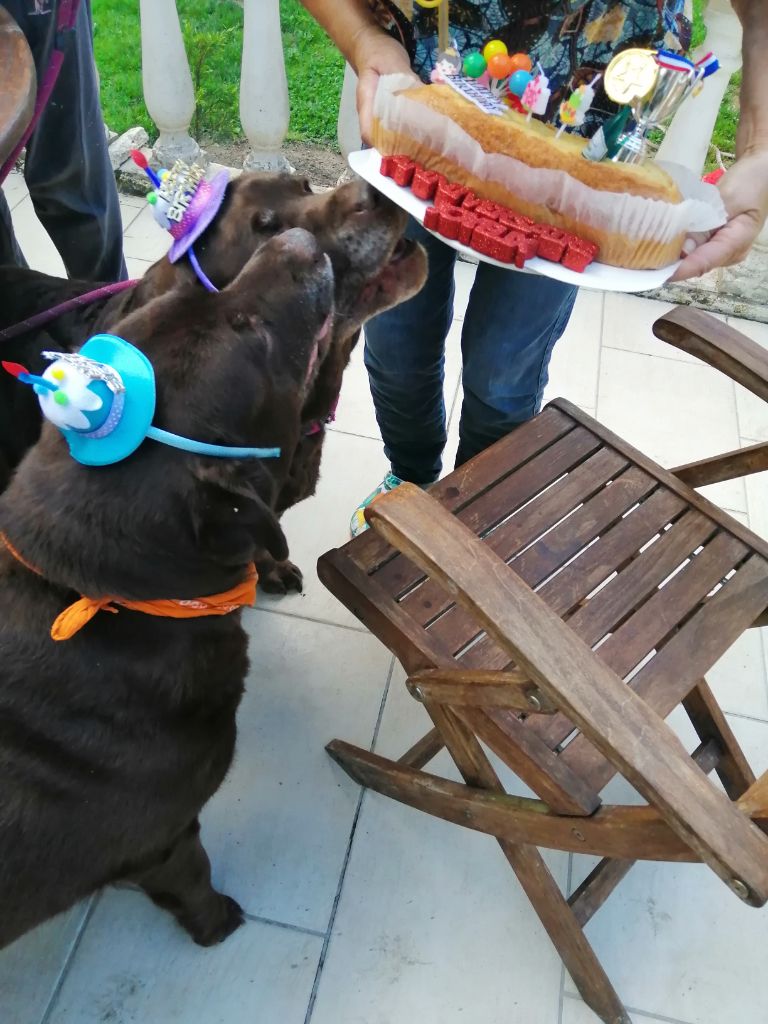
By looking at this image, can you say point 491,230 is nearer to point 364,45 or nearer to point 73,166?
point 364,45

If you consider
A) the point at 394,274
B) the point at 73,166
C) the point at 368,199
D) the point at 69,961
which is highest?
the point at 368,199

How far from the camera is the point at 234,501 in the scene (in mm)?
1044

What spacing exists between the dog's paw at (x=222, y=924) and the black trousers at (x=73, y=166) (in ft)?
5.75

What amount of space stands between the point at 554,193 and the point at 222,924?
153 centimetres

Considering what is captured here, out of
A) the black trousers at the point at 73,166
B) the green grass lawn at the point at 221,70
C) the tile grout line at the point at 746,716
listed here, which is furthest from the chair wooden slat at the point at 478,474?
the green grass lawn at the point at 221,70

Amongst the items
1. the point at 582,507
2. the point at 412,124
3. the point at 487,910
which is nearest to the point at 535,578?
the point at 582,507

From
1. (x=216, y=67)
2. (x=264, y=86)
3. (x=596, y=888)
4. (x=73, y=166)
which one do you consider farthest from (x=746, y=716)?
(x=216, y=67)

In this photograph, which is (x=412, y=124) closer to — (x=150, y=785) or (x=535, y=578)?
(x=535, y=578)

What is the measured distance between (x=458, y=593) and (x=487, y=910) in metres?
0.91

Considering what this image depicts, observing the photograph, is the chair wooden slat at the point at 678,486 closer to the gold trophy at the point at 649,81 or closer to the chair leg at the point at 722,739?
the chair leg at the point at 722,739

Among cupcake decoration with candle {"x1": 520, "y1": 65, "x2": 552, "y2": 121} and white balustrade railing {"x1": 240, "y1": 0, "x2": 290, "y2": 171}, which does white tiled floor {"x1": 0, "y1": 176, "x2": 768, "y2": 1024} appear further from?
white balustrade railing {"x1": 240, "y1": 0, "x2": 290, "y2": 171}

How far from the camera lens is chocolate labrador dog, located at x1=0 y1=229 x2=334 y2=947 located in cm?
100

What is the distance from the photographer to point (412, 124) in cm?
134

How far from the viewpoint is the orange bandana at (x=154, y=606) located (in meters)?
1.03
